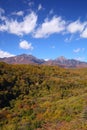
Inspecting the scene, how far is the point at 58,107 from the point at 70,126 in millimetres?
6393

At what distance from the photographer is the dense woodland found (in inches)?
904

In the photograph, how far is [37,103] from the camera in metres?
31.0

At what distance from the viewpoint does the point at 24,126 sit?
2225cm

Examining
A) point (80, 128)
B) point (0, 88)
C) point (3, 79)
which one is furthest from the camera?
point (3, 79)

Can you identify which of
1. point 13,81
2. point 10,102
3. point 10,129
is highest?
point 13,81

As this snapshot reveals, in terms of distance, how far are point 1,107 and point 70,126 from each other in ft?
35.4

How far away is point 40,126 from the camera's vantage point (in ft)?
75.8

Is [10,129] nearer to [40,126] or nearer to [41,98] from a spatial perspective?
[40,126]

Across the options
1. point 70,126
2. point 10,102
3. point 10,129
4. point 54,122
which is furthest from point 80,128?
point 10,102

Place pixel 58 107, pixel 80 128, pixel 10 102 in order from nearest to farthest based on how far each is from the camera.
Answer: pixel 80 128 < pixel 58 107 < pixel 10 102

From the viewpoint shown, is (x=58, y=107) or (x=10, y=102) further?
(x=10, y=102)

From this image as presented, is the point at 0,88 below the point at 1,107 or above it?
above

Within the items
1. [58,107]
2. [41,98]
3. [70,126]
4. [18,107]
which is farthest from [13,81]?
[70,126]

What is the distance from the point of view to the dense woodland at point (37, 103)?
75.4 feet
